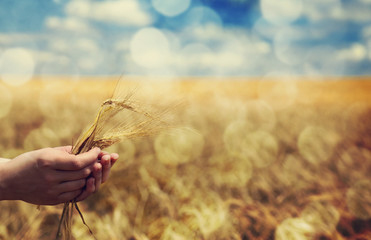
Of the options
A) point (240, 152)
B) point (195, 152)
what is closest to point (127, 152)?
point (195, 152)

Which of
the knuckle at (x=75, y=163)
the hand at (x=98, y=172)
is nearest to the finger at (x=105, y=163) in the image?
the hand at (x=98, y=172)

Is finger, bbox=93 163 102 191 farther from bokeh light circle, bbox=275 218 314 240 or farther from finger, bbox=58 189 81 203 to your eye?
bokeh light circle, bbox=275 218 314 240

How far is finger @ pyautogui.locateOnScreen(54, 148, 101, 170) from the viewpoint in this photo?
1.18 metres

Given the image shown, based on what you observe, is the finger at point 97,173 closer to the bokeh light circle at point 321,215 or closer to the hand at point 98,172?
the hand at point 98,172

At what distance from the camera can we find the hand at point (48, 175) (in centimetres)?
119

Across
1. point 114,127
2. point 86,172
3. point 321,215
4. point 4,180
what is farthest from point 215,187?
point 4,180

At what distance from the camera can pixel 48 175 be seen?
121 centimetres

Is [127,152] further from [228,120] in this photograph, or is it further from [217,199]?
[228,120]

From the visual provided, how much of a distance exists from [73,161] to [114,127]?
0.26m

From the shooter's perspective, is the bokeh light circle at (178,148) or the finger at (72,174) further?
the bokeh light circle at (178,148)

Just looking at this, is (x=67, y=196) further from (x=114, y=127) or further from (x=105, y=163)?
(x=114, y=127)

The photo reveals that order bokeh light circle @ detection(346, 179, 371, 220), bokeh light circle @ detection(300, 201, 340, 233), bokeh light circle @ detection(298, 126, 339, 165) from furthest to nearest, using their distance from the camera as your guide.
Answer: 1. bokeh light circle @ detection(298, 126, 339, 165)
2. bokeh light circle @ detection(346, 179, 371, 220)
3. bokeh light circle @ detection(300, 201, 340, 233)

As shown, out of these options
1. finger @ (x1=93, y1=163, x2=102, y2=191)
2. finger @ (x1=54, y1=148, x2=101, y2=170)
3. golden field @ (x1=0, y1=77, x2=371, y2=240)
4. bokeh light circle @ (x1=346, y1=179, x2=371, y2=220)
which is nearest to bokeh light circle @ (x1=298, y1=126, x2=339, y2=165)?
golden field @ (x1=0, y1=77, x2=371, y2=240)

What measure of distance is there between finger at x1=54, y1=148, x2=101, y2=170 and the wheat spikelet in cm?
9
